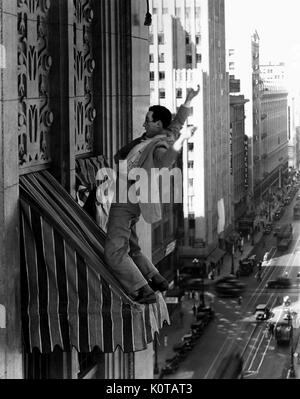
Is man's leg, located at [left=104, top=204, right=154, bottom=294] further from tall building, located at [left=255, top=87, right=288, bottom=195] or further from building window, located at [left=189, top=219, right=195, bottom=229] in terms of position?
building window, located at [left=189, top=219, right=195, bottom=229]

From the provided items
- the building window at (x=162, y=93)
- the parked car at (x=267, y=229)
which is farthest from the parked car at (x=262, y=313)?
the building window at (x=162, y=93)

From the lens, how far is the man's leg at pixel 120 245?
3951 mm

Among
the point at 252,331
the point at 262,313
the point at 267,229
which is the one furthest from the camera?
the point at 252,331

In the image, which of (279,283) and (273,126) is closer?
(273,126)

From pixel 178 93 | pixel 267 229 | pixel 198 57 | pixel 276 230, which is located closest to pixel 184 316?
pixel 267 229

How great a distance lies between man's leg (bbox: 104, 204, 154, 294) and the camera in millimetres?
3951

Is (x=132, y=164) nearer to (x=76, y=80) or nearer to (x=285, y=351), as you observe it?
(x=76, y=80)

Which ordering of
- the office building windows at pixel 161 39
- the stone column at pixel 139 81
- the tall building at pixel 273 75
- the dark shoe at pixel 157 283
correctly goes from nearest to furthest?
the dark shoe at pixel 157 283 → the stone column at pixel 139 81 → the tall building at pixel 273 75 → the office building windows at pixel 161 39

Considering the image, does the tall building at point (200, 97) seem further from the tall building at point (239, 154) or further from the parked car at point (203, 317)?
the parked car at point (203, 317)

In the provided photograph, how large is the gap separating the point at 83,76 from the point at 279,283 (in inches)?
218

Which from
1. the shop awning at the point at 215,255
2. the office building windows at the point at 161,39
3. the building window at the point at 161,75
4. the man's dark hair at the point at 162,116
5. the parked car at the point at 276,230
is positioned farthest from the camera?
the office building windows at the point at 161,39

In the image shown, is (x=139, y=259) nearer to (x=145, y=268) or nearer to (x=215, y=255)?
(x=145, y=268)

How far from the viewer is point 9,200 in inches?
149

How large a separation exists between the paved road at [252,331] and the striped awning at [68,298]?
3.82 meters
